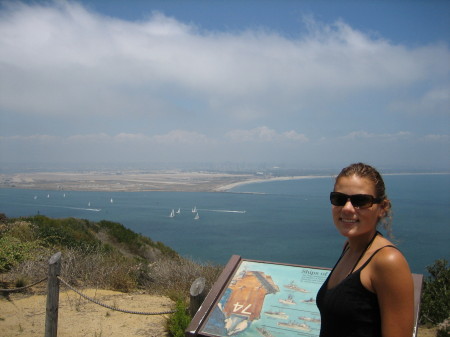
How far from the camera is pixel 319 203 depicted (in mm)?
70562

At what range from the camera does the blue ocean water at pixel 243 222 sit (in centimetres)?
3231

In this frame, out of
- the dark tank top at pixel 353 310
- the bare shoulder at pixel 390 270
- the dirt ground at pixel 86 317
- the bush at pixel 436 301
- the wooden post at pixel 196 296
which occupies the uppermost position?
the bare shoulder at pixel 390 270

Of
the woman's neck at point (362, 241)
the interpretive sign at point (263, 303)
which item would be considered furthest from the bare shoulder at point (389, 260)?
the interpretive sign at point (263, 303)

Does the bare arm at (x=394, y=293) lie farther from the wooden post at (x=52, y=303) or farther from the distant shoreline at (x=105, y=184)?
the distant shoreline at (x=105, y=184)

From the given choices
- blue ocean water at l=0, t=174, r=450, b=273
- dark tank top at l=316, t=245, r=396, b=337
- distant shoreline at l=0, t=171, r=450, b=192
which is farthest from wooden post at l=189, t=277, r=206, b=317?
distant shoreline at l=0, t=171, r=450, b=192

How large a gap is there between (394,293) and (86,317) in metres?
5.00

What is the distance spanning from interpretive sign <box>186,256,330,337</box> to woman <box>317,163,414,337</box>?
5.16ft

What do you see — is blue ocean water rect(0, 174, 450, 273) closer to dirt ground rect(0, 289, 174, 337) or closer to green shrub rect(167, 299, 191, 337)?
dirt ground rect(0, 289, 174, 337)

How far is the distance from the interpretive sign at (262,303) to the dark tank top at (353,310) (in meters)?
1.67

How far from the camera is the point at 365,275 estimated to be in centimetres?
130

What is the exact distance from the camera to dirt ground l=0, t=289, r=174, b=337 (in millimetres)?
4684

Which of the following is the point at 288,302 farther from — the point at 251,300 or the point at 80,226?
the point at 80,226

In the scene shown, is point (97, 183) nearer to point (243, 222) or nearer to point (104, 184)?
point (104, 184)

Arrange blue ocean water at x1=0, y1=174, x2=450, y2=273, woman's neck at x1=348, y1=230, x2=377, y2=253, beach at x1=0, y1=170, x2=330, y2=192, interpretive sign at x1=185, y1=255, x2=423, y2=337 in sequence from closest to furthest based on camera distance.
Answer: woman's neck at x1=348, y1=230, x2=377, y2=253 → interpretive sign at x1=185, y1=255, x2=423, y2=337 → blue ocean water at x1=0, y1=174, x2=450, y2=273 → beach at x1=0, y1=170, x2=330, y2=192
